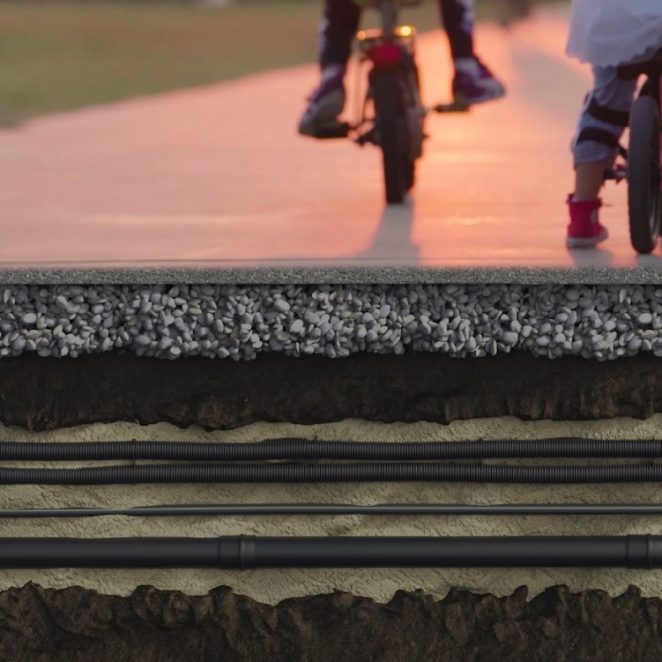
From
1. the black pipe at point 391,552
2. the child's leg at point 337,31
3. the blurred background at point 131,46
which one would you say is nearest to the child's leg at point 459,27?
the child's leg at point 337,31

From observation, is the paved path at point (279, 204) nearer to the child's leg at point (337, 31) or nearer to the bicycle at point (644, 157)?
the bicycle at point (644, 157)

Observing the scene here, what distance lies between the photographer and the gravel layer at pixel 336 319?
15.3 feet

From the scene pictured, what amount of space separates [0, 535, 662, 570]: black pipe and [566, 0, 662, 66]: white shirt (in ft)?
4.35

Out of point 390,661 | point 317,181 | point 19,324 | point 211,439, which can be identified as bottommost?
point 390,661

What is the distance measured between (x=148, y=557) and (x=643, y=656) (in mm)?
1265

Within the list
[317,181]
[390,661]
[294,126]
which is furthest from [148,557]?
[294,126]

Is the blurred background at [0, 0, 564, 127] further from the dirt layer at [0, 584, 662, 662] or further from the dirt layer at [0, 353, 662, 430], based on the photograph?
the dirt layer at [0, 584, 662, 662]

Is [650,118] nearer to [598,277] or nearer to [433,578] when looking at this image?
[598,277]

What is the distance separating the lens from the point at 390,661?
4.69m

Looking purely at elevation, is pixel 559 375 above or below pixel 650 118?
below

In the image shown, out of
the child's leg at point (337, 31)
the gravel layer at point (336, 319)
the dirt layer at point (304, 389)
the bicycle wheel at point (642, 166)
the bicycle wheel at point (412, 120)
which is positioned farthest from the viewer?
the child's leg at point (337, 31)

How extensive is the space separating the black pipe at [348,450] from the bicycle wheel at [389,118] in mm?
2110

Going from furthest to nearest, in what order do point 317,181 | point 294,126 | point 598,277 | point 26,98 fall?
point 26,98
point 294,126
point 317,181
point 598,277

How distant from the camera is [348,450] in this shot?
4.79 m
